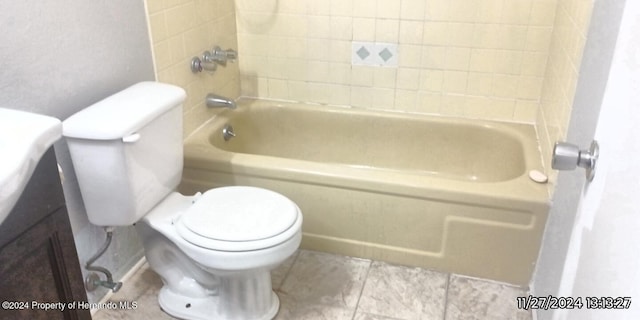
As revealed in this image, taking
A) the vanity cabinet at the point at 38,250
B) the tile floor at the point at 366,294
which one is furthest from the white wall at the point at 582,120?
the vanity cabinet at the point at 38,250

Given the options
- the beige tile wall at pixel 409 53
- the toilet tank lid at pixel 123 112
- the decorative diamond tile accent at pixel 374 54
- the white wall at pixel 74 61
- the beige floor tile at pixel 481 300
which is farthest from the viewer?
the decorative diamond tile accent at pixel 374 54

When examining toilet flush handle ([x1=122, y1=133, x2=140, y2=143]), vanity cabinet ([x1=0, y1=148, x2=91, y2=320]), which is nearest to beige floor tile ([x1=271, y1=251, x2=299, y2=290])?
toilet flush handle ([x1=122, y1=133, x2=140, y2=143])

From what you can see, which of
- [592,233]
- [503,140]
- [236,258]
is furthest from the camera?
[503,140]

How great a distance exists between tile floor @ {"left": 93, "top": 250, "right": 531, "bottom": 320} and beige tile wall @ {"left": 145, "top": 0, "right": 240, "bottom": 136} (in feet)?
2.50

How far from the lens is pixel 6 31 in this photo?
1.38 metres

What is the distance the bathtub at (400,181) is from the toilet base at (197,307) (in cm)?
45

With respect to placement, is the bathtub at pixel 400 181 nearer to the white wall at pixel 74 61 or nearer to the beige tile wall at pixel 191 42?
the beige tile wall at pixel 191 42

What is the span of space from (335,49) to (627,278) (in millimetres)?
2022

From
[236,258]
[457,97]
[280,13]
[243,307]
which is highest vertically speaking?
[280,13]

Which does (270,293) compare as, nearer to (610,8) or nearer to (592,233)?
(592,233)

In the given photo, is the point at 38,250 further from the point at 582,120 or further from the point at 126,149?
the point at 582,120

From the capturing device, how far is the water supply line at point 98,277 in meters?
1.79

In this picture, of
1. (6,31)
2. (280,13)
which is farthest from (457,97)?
(6,31)

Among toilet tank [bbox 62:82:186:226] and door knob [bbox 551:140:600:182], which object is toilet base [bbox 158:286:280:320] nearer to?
toilet tank [bbox 62:82:186:226]
